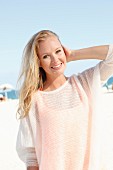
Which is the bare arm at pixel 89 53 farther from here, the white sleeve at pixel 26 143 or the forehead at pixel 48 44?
the white sleeve at pixel 26 143

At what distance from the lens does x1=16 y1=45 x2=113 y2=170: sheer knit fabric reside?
240cm

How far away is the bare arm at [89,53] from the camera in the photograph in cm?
251

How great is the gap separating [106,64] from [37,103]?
0.47 metres

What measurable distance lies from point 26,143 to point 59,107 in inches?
12.7

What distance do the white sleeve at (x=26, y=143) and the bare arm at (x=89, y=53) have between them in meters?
0.41

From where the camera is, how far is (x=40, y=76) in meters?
2.60

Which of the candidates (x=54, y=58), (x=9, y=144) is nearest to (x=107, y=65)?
(x=54, y=58)

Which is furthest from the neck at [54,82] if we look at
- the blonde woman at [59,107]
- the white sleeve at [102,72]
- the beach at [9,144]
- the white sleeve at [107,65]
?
the beach at [9,144]

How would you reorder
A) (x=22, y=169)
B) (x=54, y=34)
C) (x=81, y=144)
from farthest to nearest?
(x=22, y=169)
(x=54, y=34)
(x=81, y=144)

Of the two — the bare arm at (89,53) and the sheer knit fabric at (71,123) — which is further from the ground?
the bare arm at (89,53)

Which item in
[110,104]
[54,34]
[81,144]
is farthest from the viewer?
[110,104]

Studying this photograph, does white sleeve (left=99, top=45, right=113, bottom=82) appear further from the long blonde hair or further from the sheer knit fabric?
the long blonde hair

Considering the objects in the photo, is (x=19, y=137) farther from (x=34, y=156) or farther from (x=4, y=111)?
(x=4, y=111)

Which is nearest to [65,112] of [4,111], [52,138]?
[52,138]
